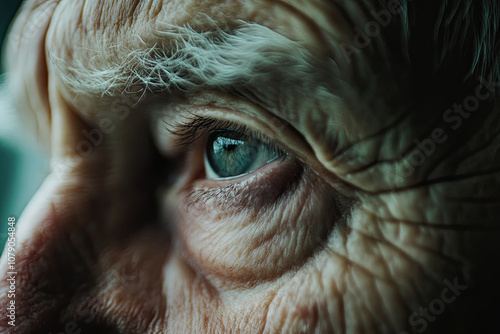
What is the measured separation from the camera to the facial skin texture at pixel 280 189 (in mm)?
448

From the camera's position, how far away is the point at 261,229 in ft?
1.80

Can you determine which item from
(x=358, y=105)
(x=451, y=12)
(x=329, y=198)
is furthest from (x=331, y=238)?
(x=451, y=12)

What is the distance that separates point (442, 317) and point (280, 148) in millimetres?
246

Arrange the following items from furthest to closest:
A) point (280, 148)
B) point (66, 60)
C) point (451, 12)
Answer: point (66, 60)
point (280, 148)
point (451, 12)

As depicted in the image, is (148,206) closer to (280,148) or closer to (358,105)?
(280,148)

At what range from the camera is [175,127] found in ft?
2.09

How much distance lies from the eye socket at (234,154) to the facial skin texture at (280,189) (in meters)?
0.02

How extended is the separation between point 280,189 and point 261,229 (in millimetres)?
52

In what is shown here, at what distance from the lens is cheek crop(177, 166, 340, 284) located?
0.51 metres

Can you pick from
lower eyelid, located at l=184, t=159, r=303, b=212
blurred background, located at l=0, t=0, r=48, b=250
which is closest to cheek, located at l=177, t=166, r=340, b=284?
lower eyelid, located at l=184, t=159, r=303, b=212

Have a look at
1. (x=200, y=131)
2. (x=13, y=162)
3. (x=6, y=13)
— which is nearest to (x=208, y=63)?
(x=200, y=131)

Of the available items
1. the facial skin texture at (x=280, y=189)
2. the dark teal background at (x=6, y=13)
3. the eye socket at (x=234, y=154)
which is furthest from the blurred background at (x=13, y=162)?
the eye socket at (x=234, y=154)

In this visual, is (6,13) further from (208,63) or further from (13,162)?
(208,63)

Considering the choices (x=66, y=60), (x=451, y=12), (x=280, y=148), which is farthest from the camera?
(x=66, y=60)
